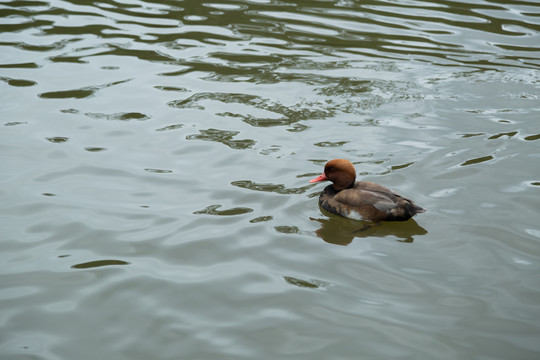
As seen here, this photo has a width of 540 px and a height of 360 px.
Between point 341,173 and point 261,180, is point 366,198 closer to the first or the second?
point 341,173

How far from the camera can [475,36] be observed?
1130cm

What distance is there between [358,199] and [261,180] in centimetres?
111

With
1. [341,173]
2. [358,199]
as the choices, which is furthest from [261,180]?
[358,199]

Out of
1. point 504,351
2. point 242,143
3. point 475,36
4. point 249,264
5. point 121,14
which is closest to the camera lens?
point 504,351

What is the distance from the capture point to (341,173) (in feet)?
21.3

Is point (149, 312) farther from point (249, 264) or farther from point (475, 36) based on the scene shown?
point (475, 36)

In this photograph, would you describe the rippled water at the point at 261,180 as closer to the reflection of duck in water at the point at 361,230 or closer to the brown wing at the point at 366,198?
the reflection of duck in water at the point at 361,230

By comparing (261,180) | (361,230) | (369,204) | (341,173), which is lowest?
(361,230)

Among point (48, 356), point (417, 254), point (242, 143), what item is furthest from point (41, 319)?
point (242, 143)

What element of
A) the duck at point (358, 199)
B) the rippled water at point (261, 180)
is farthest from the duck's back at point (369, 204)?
the rippled water at point (261, 180)

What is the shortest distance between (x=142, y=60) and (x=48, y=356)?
6.50 meters

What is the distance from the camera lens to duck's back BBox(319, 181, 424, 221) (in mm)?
6098

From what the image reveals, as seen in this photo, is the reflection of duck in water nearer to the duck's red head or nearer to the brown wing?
the brown wing

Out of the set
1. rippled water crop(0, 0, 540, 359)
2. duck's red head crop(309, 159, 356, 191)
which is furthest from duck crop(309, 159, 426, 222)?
rippled water crop(0, 0, 540, 359)
